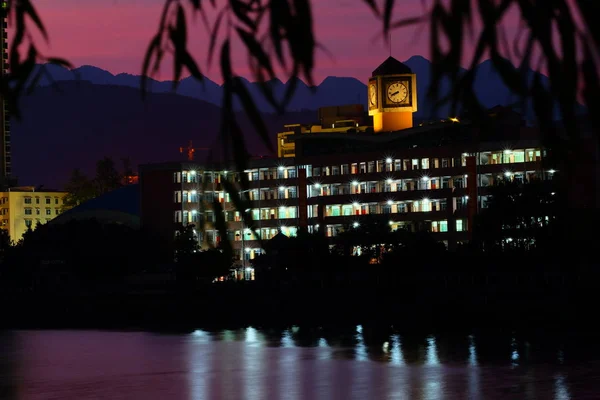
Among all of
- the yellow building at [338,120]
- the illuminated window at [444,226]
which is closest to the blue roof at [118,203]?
the yellow building at [338,120]

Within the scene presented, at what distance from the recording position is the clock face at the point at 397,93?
148 metres

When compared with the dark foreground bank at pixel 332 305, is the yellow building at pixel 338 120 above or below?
above

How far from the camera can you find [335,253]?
344ft

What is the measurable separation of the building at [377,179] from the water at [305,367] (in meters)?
41.0

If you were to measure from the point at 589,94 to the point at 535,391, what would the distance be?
43.6m

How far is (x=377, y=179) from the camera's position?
131375 millimetres

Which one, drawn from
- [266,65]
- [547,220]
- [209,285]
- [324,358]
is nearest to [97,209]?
[209,285]

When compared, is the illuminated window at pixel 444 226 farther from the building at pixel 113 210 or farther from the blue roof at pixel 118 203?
the blue roof at pixel 118 203

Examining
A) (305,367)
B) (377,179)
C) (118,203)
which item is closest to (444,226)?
(377,179)

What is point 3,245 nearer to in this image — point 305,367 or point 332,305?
point 332,305

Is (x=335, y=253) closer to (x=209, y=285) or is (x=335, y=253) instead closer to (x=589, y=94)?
(x=209, y=285)

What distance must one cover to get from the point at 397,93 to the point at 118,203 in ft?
147

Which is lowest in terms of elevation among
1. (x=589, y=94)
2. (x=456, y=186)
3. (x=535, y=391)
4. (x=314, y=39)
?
(x=535, y=391)

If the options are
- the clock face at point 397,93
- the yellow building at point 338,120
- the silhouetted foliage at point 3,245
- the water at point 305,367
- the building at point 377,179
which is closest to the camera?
the water at point 305,367
